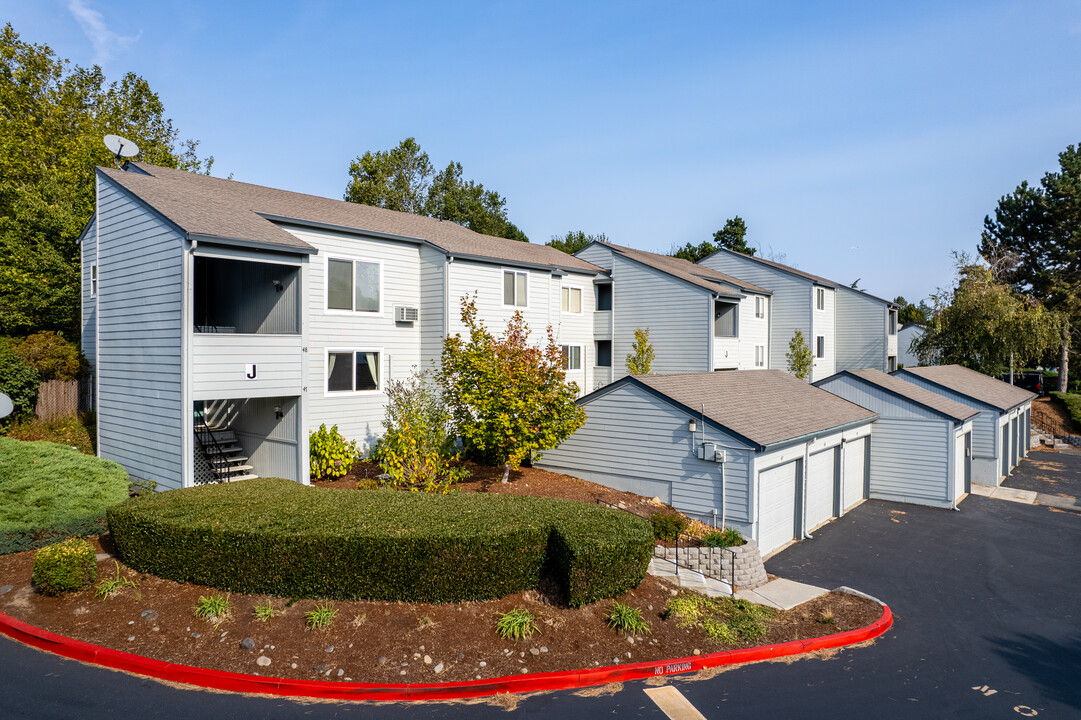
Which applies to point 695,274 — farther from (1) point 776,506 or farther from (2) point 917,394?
(1) point 776,506

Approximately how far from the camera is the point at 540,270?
911 inches

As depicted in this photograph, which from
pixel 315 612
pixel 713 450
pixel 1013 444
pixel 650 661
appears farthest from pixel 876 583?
pixel 1013 444

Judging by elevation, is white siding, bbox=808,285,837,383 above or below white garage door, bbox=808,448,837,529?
above

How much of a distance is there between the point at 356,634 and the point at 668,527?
6624mm

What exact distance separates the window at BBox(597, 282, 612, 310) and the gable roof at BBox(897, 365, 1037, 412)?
1225 cm

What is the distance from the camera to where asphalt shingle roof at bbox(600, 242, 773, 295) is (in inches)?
1099

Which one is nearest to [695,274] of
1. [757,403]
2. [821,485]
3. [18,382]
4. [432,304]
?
[757,403]

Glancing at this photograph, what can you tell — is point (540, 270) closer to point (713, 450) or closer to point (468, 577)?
point (713, 450)

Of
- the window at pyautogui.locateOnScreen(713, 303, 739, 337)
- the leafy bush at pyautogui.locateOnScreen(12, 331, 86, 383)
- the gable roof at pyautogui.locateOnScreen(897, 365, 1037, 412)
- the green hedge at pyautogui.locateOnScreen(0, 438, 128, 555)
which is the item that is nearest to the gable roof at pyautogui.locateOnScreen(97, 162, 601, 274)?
the green hedge at pyautogui.locateOnScreen(0, 438, 128, 555)

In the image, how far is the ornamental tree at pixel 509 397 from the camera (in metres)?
14.6

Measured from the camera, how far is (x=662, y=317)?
27.7m

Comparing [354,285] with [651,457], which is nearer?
[651,457]

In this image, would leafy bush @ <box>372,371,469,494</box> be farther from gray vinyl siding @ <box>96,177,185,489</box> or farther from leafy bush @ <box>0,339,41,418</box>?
leafy bush @ <box>0,339,41,418</box>

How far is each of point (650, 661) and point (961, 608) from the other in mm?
6957
